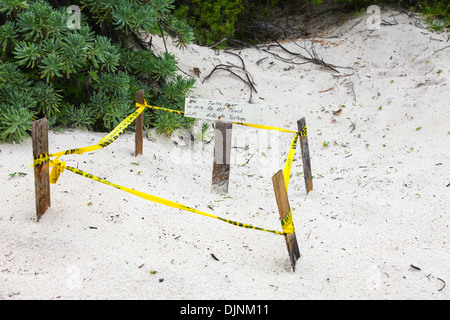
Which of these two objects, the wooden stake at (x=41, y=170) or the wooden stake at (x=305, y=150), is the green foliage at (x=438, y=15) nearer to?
the wooden stake at (x=305, y=150)

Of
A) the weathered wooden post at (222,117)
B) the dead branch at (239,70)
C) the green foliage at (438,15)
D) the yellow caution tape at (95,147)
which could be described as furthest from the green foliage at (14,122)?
the green foliage at (438,15)

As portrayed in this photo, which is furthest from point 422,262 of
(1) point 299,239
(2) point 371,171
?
(2) point 371,171

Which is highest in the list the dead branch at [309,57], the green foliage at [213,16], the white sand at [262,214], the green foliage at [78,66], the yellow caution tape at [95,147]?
the green foliage at [213,16]

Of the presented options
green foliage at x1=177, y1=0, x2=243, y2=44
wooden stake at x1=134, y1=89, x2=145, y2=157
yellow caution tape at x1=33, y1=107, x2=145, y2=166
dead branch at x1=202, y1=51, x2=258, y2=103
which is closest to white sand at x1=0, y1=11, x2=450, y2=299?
wooden stake at x1=134, y1=89, x2=145, y2=157

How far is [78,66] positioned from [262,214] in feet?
7.51

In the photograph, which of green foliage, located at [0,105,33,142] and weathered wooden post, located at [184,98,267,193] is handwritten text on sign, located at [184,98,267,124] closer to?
weathered wooden post, located at [184,98,267,193]

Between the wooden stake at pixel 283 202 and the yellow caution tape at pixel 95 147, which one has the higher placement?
the yellow caution tape at pixel 95 147

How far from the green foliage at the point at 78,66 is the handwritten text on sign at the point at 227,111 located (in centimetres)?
90

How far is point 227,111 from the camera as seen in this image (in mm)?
3562

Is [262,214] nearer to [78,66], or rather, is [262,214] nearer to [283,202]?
[283,202]

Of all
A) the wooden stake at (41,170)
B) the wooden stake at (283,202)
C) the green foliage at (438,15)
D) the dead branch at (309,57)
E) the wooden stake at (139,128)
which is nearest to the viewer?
the wooden stake at (283,202)

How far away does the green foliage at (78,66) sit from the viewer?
3.64 m

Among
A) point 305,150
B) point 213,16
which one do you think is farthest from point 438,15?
point 305,150

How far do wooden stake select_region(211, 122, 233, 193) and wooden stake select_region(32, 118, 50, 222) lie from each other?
1.51 metres
